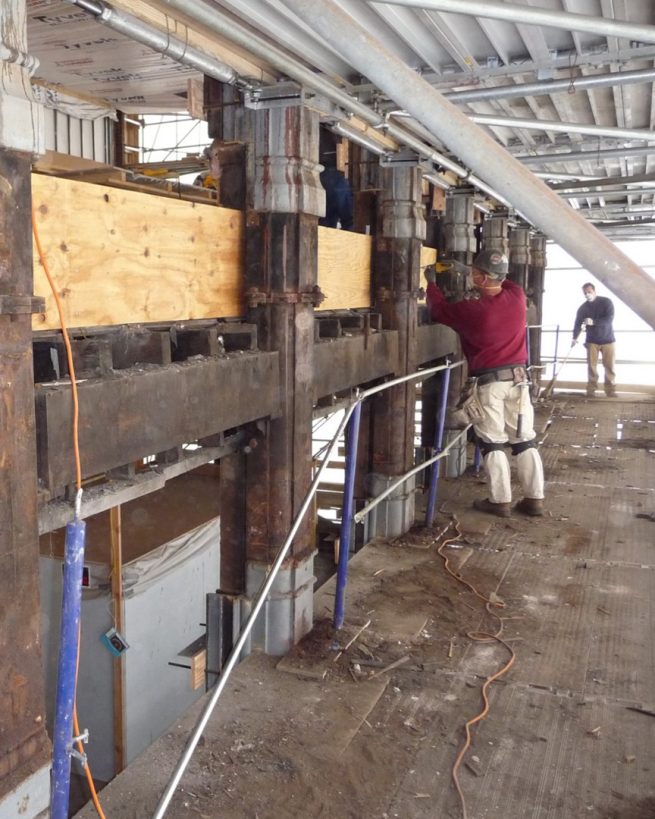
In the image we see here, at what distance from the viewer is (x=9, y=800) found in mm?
2994

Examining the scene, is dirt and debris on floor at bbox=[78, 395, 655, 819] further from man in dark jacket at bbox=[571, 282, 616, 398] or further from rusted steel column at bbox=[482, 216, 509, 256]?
man in dark jacket at bbox=[571, 282, 616, 398]

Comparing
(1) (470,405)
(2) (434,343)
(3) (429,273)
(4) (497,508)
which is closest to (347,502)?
(1) (470,405)

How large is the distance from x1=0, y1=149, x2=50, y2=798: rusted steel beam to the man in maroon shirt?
17.9 feet

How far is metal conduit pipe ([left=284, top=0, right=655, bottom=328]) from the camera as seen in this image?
1635 mm

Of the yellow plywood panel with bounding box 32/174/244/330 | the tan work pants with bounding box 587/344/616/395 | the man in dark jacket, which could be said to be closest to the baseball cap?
the yellow plywood panel with bounding box 32/174/244/330

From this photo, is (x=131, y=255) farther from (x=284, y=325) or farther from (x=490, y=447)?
(x=490, y=447)

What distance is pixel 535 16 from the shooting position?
321cm

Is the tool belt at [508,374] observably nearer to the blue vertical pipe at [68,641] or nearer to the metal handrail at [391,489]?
the metal handrail at [391,489]

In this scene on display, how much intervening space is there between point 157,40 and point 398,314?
3.97 meters

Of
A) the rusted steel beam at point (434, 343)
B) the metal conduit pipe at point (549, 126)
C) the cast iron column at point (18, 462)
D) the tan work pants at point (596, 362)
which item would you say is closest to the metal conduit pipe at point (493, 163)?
the cast iron column at point (18, 462)

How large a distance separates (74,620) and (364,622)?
336cm

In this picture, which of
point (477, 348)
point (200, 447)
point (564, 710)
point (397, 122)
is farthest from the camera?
point (477, 348)

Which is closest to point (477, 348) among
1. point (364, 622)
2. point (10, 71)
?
point (364, 622)

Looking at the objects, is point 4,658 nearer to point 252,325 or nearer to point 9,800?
point 9,800
